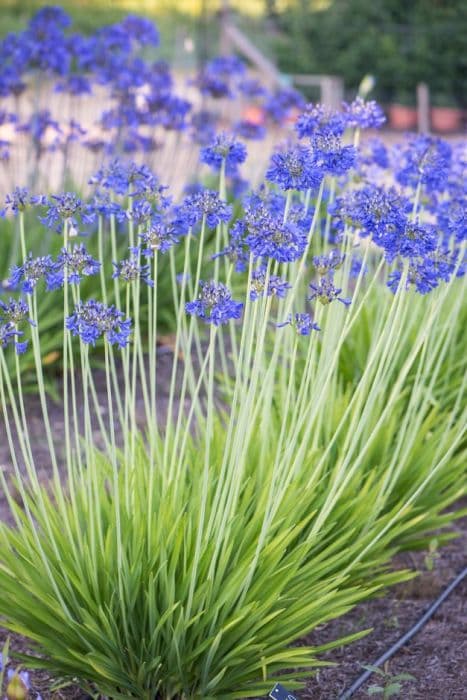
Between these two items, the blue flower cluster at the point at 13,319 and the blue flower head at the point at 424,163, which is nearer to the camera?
the blue flower cluster at the point at 13,319

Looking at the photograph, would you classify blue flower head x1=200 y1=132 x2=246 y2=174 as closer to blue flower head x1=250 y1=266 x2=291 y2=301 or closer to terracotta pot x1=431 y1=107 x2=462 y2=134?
blue flower head x1=250 y1=266 x2=291 y2=301

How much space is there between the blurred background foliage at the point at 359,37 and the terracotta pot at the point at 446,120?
0.37 m

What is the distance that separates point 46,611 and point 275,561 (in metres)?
0.59

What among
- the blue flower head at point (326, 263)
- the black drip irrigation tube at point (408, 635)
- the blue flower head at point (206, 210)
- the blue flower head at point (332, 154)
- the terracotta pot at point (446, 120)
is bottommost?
the black drip irrigation tube at point (408, 635)

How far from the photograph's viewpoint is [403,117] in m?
16.0

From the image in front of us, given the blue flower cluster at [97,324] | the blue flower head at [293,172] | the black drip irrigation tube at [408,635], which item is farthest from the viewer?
the black drip irrigation tube at [408,635]

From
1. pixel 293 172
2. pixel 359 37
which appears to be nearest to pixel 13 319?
pixel 293 172

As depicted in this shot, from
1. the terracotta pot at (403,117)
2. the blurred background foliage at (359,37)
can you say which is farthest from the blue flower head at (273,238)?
the terracotta pot at (403,117)

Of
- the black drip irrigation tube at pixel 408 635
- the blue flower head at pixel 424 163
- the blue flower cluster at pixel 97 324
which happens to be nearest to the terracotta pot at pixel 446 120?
the blue flower head at pixel 424 163

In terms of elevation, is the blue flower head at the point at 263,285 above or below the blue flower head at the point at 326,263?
below

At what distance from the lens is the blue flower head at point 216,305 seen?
226 centimetres

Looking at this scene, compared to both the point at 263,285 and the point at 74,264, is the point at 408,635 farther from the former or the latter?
the point at 74,264

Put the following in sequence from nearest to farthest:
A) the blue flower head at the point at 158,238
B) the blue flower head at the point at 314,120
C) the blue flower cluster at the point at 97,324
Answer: the blue flower cluster at the point at 97,324 < the blue flower head at the point at 158,238 < the blue flower head at the point at 314,120

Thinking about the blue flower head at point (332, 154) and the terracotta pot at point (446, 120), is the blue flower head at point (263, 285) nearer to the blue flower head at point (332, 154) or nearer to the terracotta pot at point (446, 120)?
the blue flower head at point (332, 154)
